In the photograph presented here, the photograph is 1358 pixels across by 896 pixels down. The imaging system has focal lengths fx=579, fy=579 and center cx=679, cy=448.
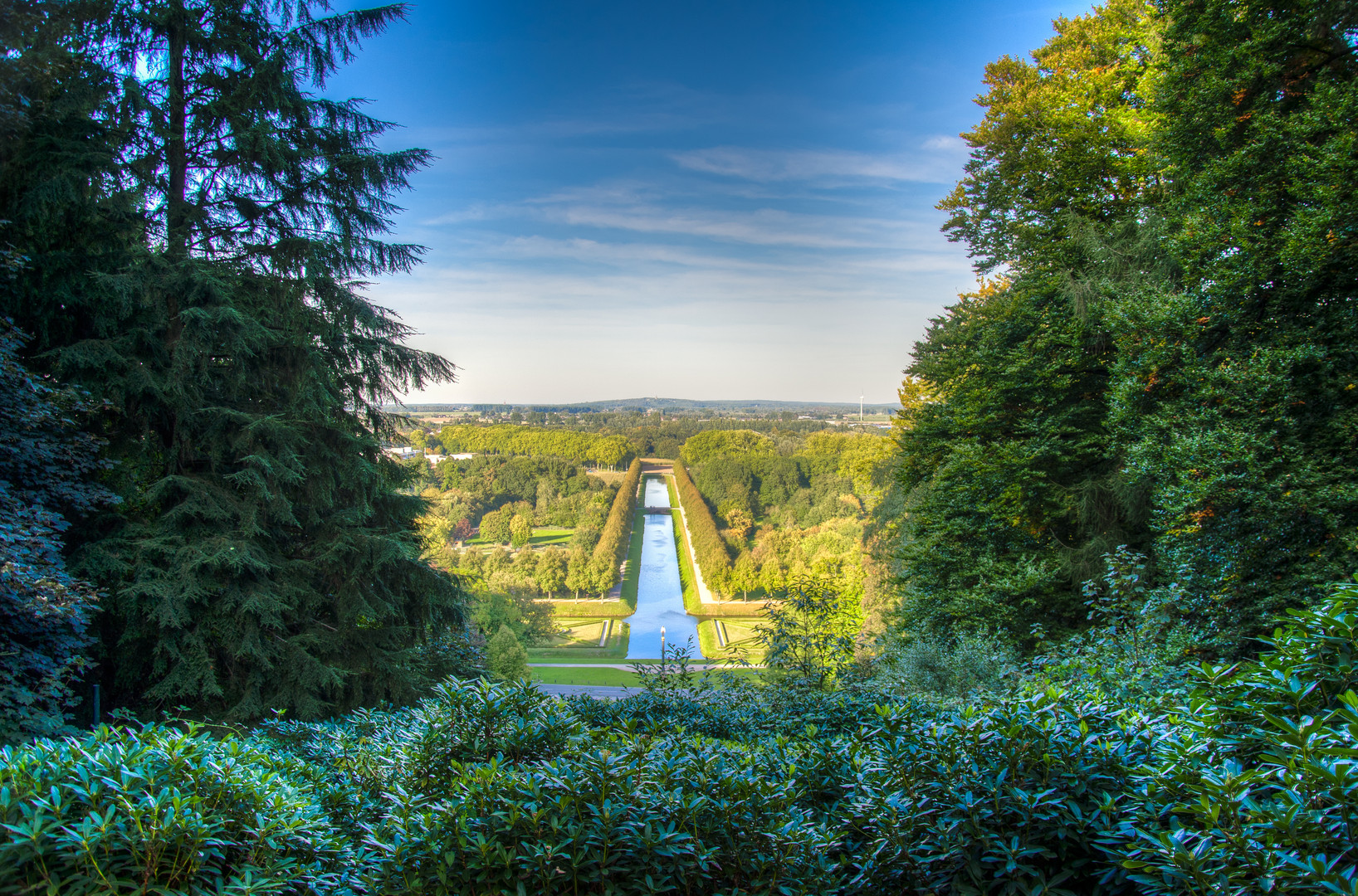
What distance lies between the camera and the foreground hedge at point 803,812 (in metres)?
1.56

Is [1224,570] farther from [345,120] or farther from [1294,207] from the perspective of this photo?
[345,120]

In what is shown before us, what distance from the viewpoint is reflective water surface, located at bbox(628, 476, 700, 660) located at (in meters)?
24.1

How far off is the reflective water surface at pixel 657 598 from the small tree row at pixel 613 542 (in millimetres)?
2000

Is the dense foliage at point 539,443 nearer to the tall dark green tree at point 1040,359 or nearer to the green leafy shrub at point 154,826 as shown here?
the tall dark green tree at point 1040,359

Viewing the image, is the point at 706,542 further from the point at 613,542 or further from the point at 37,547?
the point at 37,547

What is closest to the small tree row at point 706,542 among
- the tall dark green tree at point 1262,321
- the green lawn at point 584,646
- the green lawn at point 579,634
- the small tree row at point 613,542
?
the small tree row at point 613,542

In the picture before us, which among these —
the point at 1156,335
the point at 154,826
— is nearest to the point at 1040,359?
the point at 1156,335

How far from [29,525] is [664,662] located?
566 centimetres

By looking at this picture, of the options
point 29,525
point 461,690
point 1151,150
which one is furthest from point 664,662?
point 1151,150

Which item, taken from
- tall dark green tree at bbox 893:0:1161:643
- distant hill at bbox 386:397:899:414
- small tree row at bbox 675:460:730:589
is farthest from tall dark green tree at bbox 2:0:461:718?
distant hill at bbox 386:397:899:414

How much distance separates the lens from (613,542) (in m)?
32.7

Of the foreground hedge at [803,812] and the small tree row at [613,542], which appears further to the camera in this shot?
the small tree row at [613,542]

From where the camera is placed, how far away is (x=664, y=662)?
17.7ft

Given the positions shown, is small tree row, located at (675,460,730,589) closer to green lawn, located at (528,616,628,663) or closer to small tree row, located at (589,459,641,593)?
small tree row, located at (589,459,641,593)
